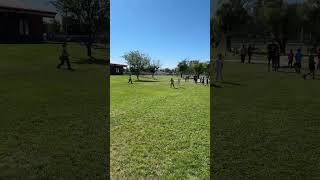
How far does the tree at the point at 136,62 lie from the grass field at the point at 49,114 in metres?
37.9

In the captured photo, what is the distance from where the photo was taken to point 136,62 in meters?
46.9

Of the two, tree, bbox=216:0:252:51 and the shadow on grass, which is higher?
tree, bbox=216:0:252:51

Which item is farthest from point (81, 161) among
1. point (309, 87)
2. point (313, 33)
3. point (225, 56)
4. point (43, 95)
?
point (313, 33)

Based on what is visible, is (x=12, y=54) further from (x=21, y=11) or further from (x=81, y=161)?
(x=81, y=161)

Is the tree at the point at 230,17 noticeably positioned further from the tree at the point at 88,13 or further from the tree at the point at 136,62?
the tree at the point at 136,62

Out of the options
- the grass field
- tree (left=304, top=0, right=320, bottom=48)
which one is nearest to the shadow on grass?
the grass field

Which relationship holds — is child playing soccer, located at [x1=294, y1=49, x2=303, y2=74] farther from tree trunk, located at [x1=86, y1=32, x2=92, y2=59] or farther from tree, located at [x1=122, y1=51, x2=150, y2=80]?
tree, located at [x1=122, y1=51, x2=150, y2=80]

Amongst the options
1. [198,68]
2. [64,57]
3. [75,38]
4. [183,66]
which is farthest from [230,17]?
[183,66]

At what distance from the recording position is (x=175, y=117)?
955 centimetres

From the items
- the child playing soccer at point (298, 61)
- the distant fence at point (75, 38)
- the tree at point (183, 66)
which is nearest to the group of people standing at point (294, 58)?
the child playing soccer at point (298, 61)

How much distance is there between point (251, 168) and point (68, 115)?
2643 mm

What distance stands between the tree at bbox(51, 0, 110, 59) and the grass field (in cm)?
29

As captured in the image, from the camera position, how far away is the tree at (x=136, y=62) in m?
44.4

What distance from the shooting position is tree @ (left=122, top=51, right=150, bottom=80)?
44438mm
